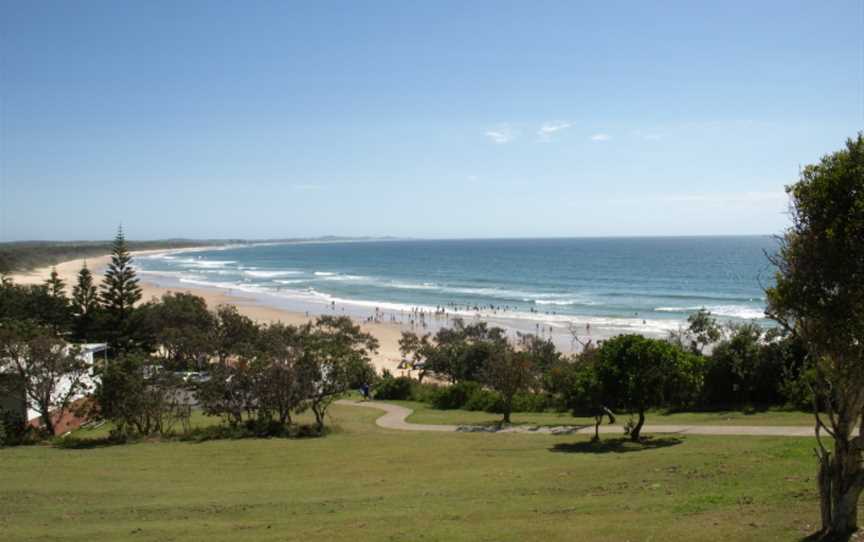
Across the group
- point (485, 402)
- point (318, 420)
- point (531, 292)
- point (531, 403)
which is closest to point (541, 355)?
point (485, 402)

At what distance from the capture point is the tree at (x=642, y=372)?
15.8 metres

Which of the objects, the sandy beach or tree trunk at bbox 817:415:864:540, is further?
the sandy beach

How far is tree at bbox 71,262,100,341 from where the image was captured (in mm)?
37156

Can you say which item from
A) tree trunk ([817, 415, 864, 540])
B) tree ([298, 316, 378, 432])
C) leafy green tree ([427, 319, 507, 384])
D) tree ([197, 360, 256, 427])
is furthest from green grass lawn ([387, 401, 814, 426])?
tree trunk ([817, 415, 864, 540])

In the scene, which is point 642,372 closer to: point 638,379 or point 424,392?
point 638,379

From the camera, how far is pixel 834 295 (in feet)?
21.6

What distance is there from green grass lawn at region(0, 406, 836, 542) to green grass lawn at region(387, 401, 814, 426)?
2.60 meters

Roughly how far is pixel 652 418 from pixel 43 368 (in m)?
18.8

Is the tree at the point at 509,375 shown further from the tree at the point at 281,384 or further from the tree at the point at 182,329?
the tree at the point at 182,329

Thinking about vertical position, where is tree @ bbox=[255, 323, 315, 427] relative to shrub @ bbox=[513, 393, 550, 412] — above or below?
above

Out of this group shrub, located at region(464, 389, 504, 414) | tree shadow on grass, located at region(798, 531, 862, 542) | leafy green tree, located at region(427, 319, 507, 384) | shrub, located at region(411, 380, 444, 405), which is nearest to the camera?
tree shadow on grass, located at region(798, 531, 862, 542)

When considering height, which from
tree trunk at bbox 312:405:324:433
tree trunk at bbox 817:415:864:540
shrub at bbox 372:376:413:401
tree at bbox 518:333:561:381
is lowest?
shrub at bbox 372:376:413:401

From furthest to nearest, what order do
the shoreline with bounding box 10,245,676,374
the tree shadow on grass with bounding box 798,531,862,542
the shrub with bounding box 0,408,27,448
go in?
1. the shoreline with bounding box 10,245,676,374
2. the shrub with bounding box 0,408,27,448
3. the tree shadow on grass with bounding box 798,531,862,542

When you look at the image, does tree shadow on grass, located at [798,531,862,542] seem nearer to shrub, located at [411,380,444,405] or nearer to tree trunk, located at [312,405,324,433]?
tree trunk, located at [312,405,324,433]
